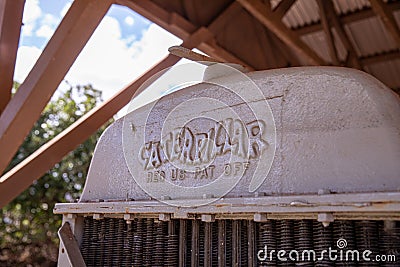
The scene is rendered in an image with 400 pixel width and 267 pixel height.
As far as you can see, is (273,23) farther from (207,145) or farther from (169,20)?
(207,145)

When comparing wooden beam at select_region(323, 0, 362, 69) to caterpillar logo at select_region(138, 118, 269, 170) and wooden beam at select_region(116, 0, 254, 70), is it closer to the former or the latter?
wooden beam at select_region(116, 0, 254, 70)

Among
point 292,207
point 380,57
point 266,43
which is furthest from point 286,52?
point 292,207

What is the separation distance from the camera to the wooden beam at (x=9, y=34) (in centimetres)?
448

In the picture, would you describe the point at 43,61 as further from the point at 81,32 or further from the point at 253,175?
the point at 253,175

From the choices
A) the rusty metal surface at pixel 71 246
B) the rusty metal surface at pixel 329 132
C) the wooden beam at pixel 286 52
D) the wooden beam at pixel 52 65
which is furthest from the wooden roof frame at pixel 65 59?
the rusty metal surface at pixel 329 132

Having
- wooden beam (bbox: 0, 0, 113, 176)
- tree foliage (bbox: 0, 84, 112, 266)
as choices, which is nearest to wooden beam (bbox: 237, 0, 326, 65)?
wooden beam (bbox: 0, 0, 113, 176)

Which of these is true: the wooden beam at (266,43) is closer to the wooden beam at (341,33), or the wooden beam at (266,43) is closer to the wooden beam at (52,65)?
the wooden beam at (341,33)

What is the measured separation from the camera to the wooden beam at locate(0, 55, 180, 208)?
498cm

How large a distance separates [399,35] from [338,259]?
5.30 m

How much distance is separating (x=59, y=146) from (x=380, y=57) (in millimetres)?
6685

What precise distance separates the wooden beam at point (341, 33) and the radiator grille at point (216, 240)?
6.15 m

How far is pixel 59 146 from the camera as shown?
17.5 feet

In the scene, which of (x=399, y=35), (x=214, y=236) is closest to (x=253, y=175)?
(x=214, y=236)

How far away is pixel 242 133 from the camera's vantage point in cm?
237
